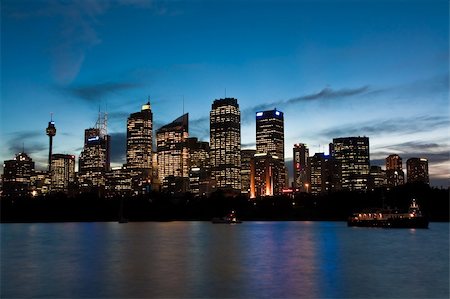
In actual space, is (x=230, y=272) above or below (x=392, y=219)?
below

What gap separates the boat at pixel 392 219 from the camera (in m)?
131

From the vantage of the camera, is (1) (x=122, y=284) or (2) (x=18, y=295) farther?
(1) (x=122, y=284)

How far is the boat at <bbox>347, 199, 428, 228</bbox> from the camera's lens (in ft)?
429

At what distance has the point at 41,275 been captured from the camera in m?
51.1

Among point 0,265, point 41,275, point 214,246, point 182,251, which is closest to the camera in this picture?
point 41,275

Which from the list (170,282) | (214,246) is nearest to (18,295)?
(170,282)

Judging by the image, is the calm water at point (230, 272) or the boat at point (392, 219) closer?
the calm water at point (230, 272)

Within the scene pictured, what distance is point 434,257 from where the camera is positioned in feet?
214

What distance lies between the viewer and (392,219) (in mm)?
134875

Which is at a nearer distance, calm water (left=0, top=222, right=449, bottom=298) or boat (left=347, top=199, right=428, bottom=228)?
calm water (left=0, top=222, right=449, bottom=298)

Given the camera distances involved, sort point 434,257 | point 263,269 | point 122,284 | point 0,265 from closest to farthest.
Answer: point 122,284
point 263,269
point 0,265
point 434,257

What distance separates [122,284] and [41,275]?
1065cm

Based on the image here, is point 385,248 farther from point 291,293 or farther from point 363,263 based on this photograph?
point 291,293

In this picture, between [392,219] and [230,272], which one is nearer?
[230,272]
